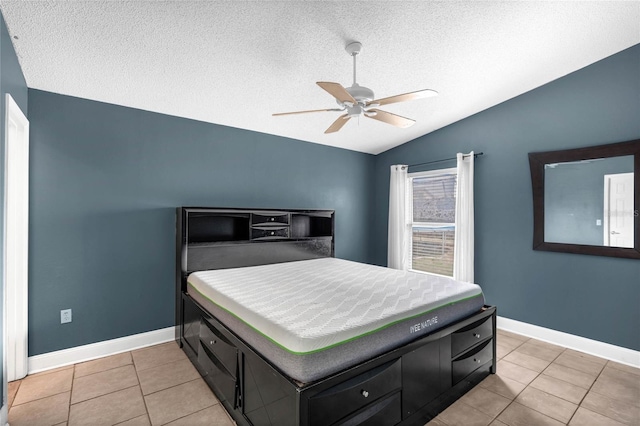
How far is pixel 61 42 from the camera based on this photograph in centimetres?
207

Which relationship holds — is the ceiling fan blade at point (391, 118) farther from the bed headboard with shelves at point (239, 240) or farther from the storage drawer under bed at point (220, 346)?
the storage drawer under bed at point (220, 346)

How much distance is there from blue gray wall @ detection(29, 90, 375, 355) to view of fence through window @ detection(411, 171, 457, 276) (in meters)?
2.51

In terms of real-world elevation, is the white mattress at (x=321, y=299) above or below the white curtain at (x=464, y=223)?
below

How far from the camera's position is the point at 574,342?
308cm

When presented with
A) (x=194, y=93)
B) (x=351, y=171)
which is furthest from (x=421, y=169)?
(x=194, y=93)

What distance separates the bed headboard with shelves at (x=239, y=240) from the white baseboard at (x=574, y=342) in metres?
2.34

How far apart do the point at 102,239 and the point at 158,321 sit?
1013 millimetres

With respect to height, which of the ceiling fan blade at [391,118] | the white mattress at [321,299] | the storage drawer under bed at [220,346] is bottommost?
the storage drawer under bed at [220,346]

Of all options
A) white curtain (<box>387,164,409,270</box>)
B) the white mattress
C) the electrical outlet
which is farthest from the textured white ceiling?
the electrical outlet

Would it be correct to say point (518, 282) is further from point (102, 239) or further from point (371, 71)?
point (102, 239)

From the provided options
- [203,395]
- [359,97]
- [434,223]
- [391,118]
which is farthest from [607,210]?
[203,395]

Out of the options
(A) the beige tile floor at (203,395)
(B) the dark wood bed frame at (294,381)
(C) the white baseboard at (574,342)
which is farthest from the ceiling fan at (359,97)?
(C) the white baseboard at (574,342)

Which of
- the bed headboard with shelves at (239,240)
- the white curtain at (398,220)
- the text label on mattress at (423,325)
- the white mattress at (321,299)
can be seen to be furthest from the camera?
the white curtain at (398,220)

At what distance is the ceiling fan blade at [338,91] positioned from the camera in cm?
190
